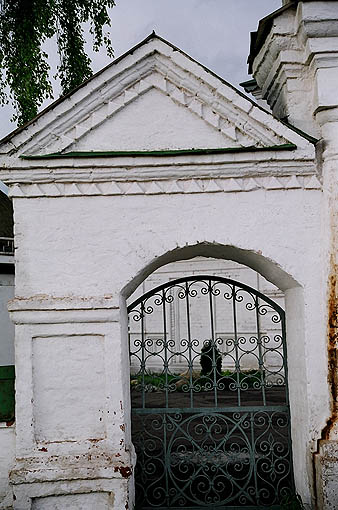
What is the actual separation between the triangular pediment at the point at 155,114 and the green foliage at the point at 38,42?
532 cm

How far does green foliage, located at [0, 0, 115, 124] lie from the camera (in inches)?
360

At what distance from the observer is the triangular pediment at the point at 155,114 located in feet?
13.6

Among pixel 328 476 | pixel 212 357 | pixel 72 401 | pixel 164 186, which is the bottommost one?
pixel 328 476

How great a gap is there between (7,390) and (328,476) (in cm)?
228

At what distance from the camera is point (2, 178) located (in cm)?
409

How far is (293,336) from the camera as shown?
4.39 m

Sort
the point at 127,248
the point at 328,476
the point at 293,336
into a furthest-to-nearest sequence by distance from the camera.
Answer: the point at 293,336, the point at 127,248, the point at 328,476

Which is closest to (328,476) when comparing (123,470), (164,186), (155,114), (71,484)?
(123,470)

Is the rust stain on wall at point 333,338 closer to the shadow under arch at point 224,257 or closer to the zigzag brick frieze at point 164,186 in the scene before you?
the shadow under arch at point 224,257

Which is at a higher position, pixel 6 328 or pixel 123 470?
pixel 6 328

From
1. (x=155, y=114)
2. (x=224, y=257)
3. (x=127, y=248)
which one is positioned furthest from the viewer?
(x=224, y=257)

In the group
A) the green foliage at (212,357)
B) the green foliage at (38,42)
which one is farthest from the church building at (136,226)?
the green foliage at (38,42)

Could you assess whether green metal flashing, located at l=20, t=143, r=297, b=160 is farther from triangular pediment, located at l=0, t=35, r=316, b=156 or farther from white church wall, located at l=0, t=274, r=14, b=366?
white church wall, located at l=0, t=274, r=14, b=366

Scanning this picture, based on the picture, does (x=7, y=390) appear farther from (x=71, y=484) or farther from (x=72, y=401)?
(x=71, y=484)
